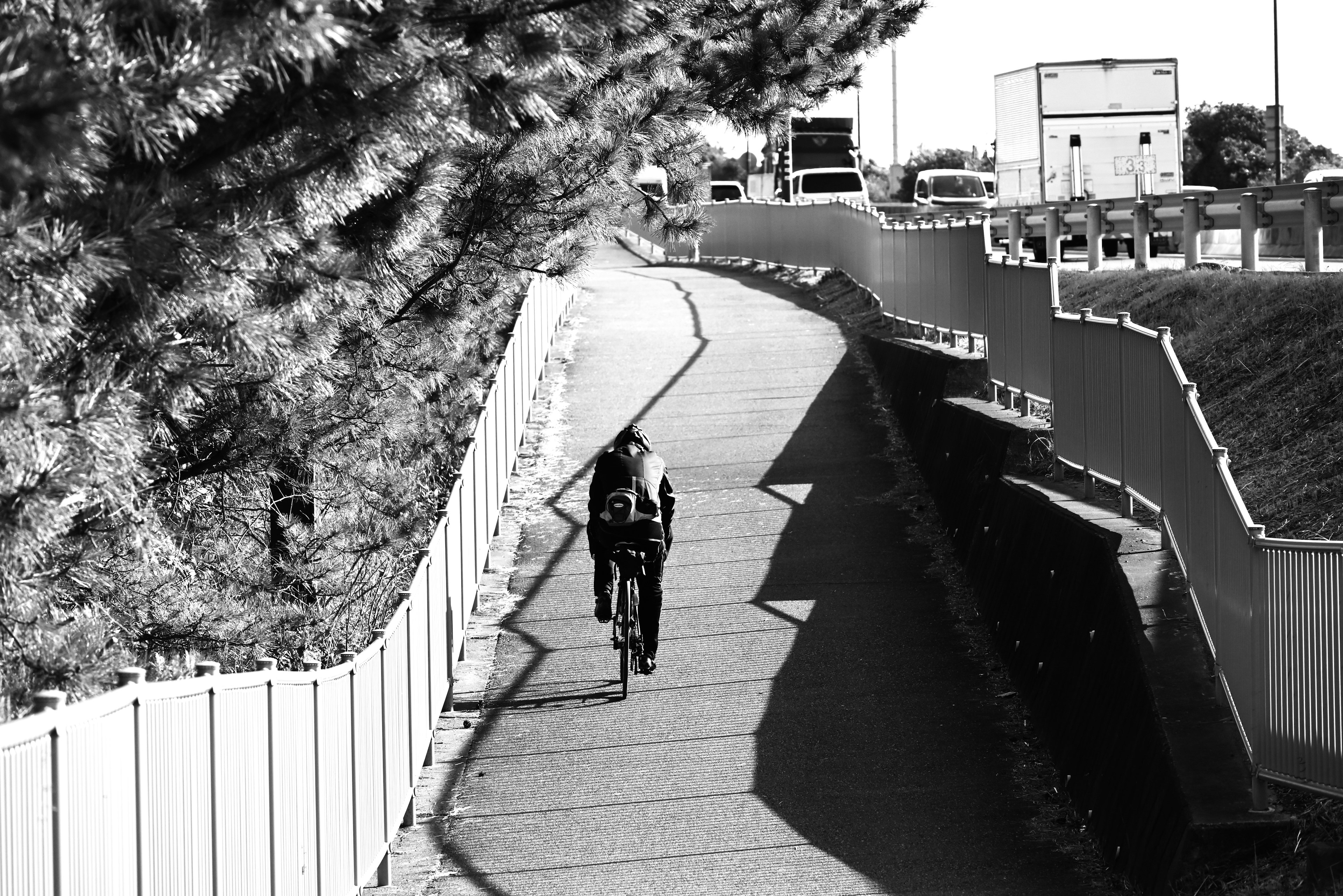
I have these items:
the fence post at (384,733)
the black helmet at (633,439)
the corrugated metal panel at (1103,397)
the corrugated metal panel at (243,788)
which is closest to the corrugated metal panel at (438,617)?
the black helmet at (633,439)

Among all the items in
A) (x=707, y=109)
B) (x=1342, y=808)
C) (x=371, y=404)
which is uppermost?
(x=707, y=109)

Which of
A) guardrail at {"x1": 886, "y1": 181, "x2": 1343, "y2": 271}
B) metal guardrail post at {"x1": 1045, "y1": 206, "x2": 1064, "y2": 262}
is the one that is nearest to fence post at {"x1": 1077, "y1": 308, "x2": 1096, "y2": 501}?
guardrail at {"x1": 886, "y1": 181, "x2": 1343, "y2": 271}

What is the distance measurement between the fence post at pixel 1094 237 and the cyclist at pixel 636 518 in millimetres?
10796

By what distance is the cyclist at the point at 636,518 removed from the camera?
1138 centimetres

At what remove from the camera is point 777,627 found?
12.8 m

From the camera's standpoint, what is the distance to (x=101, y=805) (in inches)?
178

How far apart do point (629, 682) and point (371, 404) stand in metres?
2.71

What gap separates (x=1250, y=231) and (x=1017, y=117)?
Result: 17.5m

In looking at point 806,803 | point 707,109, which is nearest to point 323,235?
point 806,803

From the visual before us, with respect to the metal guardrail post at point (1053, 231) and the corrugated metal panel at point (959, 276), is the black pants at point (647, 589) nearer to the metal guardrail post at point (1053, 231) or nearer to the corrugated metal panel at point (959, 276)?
the corrugated metal panel at point (959, 276)

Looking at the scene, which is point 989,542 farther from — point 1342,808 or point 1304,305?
point 1342,808

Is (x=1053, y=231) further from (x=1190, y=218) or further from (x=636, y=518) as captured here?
(x=636, y=518)

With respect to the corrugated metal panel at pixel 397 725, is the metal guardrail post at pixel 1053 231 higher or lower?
higher

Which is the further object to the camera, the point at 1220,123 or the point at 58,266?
the point at 1220,123
